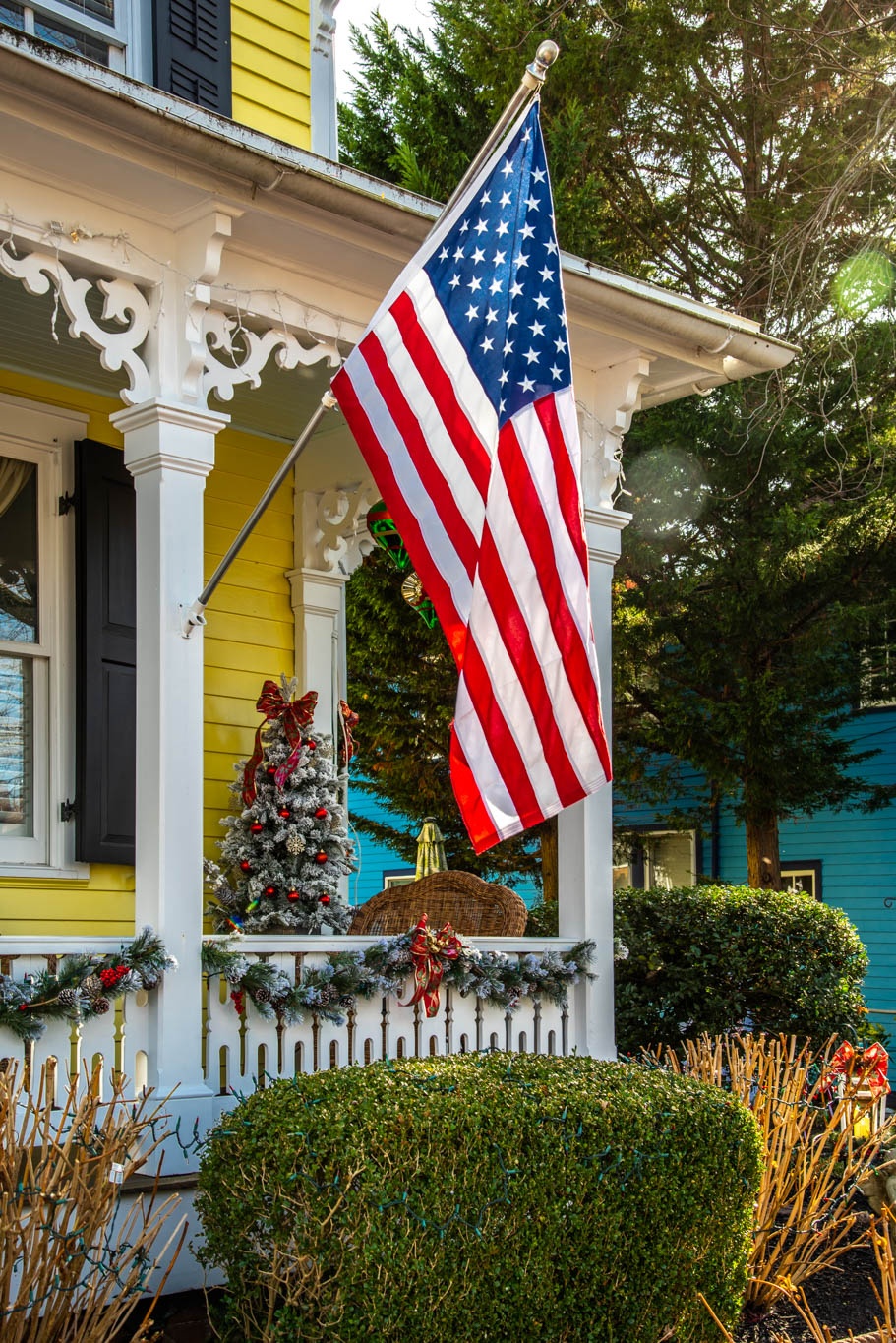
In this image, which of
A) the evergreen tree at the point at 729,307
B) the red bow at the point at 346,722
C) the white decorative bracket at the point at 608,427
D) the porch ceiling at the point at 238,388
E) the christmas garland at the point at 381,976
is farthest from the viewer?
the evergreen tree at the point at 729,307

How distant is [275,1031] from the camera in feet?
18.7

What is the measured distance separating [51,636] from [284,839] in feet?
4.91

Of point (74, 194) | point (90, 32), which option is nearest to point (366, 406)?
point (74, 194)

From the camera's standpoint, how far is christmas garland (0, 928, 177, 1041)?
482cm

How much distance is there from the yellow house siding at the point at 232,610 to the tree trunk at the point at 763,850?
20.7ft

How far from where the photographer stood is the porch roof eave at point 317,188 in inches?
191

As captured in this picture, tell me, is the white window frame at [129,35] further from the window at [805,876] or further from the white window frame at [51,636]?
the window at [805,876]

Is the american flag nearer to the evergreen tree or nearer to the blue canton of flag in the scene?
the blue canton of flag

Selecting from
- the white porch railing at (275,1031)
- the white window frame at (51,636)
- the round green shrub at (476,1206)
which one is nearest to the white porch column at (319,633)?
the white window frame at (51,636)

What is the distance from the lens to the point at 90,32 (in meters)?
6.75

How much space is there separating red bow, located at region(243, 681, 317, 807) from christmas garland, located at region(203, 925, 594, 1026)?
160 cm

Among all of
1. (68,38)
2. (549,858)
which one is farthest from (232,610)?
(549,858)

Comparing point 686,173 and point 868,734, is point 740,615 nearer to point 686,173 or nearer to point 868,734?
point 868,734

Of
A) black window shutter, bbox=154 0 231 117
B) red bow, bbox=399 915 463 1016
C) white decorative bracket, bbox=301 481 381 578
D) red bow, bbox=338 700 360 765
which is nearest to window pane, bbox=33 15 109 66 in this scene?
black window shutter, bbox=154 0 231 117
